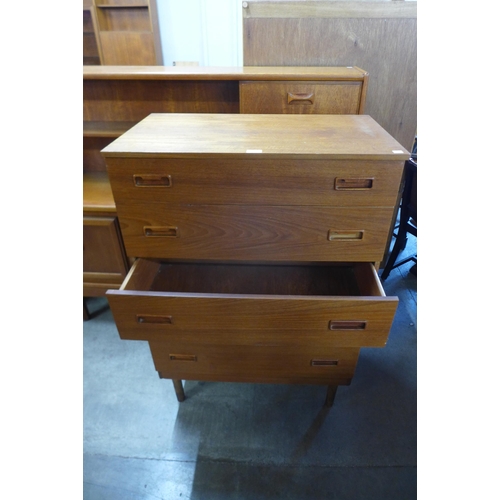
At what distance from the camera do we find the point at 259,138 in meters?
0.90

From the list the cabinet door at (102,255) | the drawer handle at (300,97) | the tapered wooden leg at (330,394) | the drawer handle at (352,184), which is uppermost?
the drawer handle at (300,97)

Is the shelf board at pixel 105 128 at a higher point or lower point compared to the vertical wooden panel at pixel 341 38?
lower

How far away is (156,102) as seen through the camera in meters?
1.33

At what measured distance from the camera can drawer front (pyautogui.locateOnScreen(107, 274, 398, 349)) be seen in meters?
0.83

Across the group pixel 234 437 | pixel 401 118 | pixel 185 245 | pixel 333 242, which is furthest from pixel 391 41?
pixel 234 437

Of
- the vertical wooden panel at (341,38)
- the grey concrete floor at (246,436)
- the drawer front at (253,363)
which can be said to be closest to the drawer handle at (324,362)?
the drawer front at (253,363)

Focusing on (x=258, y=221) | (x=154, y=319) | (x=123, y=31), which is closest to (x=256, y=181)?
(x=258, y=221)

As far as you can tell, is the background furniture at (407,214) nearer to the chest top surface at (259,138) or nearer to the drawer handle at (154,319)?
the chest top surface at (259,138)

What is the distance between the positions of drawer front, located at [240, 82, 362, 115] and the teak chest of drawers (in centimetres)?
17

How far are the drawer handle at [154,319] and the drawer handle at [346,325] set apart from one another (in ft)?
1.37

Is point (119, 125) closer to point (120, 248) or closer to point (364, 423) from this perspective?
point (120, 248)

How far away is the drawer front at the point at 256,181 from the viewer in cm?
82

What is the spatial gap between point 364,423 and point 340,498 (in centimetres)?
27

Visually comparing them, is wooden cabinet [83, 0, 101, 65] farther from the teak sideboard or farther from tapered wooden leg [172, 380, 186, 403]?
tapered wooden leg [172, 380, 186, 403]
